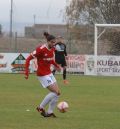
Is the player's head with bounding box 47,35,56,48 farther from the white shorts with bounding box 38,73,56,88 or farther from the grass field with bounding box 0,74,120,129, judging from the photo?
the grass field with bounding box 0,74,120,129

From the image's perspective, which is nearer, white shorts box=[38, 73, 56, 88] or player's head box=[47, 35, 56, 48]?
player's head box=[47, 35, 56, 48]

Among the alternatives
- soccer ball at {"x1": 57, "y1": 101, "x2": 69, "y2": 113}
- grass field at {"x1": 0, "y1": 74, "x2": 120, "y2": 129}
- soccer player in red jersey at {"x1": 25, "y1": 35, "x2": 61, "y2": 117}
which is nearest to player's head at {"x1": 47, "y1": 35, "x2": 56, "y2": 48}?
soccer player in red jersey at {"x1": 25, "y1": 35, "x2": 61, "y2": 117}

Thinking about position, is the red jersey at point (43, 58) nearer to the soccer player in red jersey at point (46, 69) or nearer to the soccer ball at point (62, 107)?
the soccer player in red jersey at point (46, 69)

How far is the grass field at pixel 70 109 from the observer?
12638 millimetres

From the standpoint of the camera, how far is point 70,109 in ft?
52.7

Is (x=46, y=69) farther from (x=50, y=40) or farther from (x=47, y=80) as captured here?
(x=50, y=40)

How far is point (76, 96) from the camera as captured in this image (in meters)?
20.2

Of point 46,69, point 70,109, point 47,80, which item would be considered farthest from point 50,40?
point 70,109

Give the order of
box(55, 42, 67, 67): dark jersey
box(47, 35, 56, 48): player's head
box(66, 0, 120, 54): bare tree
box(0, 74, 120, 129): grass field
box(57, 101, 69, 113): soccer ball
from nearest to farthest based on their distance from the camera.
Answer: box(0, 74, 120, 129): grass field → box(47, 35, 56, 48): player's head → box(57, 101, 69, 113): soccer ball → box(55, 42, 67, 67): dark jersey → box(66, 0, 120, 54): bare tree

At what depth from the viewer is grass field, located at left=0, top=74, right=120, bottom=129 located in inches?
498

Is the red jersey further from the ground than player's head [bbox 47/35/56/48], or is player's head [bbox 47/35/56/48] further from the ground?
player's head [bbox 47/35/56/48]

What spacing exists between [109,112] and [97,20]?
135ft

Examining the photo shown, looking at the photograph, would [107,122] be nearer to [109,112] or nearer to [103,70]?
[109,112]

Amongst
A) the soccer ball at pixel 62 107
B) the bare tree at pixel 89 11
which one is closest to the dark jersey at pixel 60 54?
the soccer ball at pixel 62 107
